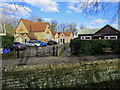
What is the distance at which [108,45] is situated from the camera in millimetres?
9914

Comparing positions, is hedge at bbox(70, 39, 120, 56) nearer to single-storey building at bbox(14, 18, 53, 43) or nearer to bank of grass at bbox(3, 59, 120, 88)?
bank of grass at bbox(3, 59, 120, 88)

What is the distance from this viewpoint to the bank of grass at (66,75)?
3729 millimetres

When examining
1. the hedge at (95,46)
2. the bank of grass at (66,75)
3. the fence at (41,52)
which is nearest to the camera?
the bank of grass at (66,75)

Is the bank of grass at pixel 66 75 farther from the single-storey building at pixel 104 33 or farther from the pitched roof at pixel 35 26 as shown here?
the pitched roof at pixel 35 26

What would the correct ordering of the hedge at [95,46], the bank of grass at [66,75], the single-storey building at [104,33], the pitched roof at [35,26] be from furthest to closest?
1. the pitched roof at [35,26]
2. the single-storey building at [104,33]
3. the hedge at [95,46]
4. the bank of grass at [66,75]

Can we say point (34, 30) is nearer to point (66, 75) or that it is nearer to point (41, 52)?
point (41, 52)

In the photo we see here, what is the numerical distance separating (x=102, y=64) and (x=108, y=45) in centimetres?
644

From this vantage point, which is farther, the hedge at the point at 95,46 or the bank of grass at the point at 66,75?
the hedge at the point at 95,46

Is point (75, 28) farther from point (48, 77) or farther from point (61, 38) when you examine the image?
point (48, 77)

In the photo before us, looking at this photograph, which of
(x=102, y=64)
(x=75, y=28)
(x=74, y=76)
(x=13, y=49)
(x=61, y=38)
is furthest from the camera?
(x=75, y=28)

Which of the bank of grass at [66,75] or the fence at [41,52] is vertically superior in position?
the fence at [41,52]

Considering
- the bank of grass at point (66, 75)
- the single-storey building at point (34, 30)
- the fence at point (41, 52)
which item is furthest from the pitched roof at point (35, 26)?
the bank of grass at point (66, 75)

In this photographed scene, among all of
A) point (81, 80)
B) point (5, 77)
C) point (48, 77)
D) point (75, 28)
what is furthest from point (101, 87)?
point (75, 28)

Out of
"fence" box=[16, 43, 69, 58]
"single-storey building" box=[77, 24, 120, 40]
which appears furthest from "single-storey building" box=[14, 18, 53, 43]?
"fence" box=[16, 43, 69, 58]
